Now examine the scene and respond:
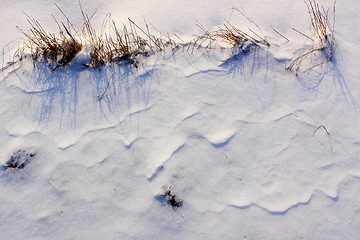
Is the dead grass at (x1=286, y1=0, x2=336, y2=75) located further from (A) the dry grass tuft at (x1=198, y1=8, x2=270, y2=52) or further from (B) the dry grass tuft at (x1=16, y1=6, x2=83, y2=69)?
(B) the dry grass tuft at (x1=16, y1=6, x2=83, y2=69)

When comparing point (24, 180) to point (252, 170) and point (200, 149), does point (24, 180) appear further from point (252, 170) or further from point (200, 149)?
point (252, 170)

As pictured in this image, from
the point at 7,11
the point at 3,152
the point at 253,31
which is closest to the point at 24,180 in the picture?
the point at 3,152

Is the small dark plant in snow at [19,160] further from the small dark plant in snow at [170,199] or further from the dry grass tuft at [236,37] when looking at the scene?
the dry grass tuft at [236,37]

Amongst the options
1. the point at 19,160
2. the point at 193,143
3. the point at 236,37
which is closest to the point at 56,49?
the point at 19,160

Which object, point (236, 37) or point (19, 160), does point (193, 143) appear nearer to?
point (236, 37)

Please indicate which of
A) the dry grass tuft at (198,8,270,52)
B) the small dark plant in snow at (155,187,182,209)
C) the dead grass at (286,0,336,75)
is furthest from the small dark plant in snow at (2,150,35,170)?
the dead grass at (286,0,336,75)

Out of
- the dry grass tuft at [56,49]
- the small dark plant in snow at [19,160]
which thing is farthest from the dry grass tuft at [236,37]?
the small dark plant in snow at [19,160]
